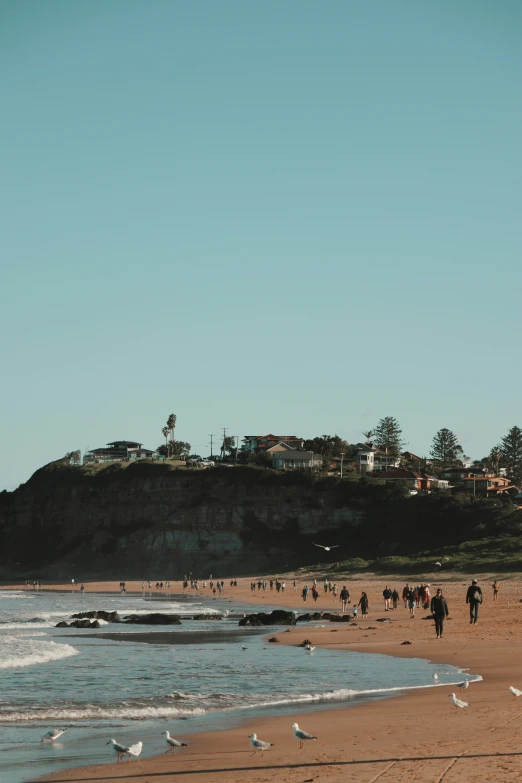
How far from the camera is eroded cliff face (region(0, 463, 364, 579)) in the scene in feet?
386

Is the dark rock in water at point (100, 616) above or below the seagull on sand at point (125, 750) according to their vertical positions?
below

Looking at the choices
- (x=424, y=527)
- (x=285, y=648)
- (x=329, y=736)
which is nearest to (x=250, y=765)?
(x=329, y=736)

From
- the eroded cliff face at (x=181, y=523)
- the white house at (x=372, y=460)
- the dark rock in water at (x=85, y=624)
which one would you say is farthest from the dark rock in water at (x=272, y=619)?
the white house at (x=372, y=460)

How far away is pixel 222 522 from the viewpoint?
121188 mm

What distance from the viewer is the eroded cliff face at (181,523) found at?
386ft

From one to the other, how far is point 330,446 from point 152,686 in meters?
140

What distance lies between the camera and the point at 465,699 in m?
18.5

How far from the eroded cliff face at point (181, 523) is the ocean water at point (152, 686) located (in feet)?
253

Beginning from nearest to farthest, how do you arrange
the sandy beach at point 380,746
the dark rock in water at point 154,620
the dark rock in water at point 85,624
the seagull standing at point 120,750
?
the sandy beach at point 380,746 < the seagull standing at point 120,750 < the dark rock in water at point 85,624 < the dark rock in water at point 154,620

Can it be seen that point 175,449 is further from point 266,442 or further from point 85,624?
point 85,624

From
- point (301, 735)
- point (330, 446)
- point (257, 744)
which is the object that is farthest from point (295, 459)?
point (257, 744)

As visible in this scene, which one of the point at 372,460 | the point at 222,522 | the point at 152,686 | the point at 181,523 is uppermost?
the point at 372,460

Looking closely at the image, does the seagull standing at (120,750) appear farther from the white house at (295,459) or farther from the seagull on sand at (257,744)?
the white house at (295,459)

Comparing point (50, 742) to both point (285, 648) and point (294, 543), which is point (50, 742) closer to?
point (285, 648)
